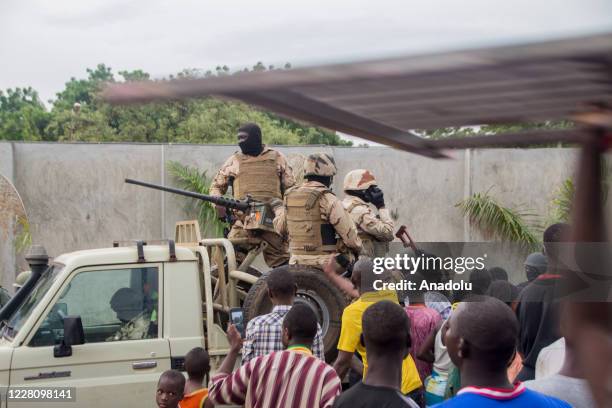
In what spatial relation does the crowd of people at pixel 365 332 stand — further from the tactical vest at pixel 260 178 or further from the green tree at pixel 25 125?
the green tree at pixel 25 125

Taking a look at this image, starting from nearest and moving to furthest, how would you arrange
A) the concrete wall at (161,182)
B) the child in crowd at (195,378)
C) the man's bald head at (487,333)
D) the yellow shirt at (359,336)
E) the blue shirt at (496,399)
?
the blue shirt at (496,399) → the man's bald head at (487,333) → the child in crowd at (195,378) → the yellow shirt at (359,336) → the concrete wall at (161,182)

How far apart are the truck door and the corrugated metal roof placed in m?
4.03

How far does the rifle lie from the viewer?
678cm

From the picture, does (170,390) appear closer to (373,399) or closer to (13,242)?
(373,399)

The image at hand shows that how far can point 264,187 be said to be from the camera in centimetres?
709

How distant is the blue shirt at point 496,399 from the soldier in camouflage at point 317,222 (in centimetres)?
369

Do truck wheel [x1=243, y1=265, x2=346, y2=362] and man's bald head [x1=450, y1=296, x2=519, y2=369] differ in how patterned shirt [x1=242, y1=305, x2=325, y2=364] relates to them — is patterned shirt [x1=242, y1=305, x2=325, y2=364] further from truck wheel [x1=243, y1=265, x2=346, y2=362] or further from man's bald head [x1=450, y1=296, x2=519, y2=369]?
man's bald head [x1=450, y1=296, x2=519, y2=369]

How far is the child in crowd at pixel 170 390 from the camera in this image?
4594 mm

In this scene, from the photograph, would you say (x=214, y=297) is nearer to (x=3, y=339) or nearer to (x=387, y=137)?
(x=3, y=339)

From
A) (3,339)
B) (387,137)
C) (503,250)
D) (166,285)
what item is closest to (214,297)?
(166,285)

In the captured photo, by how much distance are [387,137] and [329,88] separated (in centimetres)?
43

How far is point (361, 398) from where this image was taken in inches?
116

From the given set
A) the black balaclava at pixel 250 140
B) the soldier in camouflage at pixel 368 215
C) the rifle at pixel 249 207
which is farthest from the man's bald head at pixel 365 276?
the black balaclava at pixel 250 140

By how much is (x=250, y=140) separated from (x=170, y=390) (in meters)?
3.00
